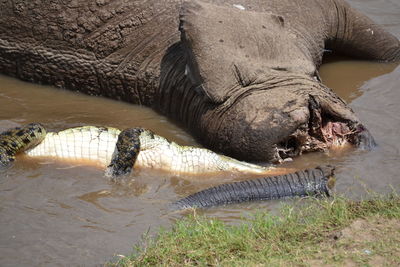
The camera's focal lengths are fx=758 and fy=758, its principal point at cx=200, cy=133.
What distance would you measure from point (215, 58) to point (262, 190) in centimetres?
154

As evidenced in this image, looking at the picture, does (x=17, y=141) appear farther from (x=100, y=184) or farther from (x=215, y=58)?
(x=215, y=58)

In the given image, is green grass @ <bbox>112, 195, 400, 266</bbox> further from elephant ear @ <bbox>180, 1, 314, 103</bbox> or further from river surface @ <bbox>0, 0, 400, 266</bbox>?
elephant ear @ <bbox>180, 1, 314, 103</bbox>

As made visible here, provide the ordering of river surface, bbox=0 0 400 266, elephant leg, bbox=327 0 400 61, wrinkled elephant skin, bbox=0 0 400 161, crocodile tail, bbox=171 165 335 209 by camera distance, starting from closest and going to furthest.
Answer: river surface, bbox=0 0 400 266
crocodile tail, bbox=171 165 335 209
wrinkled elephant skin, bbox=0 0 400 161
elephant leg, bbox=327 0 400 61

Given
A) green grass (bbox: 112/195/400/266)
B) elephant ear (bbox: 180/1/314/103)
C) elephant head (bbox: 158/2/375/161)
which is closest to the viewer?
green grass (bbox: 112/195/400/266)

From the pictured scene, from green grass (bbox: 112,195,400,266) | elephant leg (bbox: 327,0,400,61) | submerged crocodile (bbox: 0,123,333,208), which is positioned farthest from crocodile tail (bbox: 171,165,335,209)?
elephant leg (bbox: 327,0,400,61)

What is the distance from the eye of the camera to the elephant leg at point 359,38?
8.93m

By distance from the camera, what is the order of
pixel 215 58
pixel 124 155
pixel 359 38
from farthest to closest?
pixel 359 38, pixel 215 58, pixel 124 155

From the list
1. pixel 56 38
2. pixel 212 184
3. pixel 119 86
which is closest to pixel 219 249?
pixel 212 184

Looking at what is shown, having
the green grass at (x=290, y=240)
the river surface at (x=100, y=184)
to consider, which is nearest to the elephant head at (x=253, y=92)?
the river surface at (x=100, y=184)

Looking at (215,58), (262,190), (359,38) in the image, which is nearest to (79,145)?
(215,58)

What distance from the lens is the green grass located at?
4.57 m

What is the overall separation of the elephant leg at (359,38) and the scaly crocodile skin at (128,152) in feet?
10.4

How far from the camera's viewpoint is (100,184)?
20.4 feet

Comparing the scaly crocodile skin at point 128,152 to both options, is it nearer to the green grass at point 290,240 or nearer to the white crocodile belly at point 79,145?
the white crocodile belly at point 79,145
